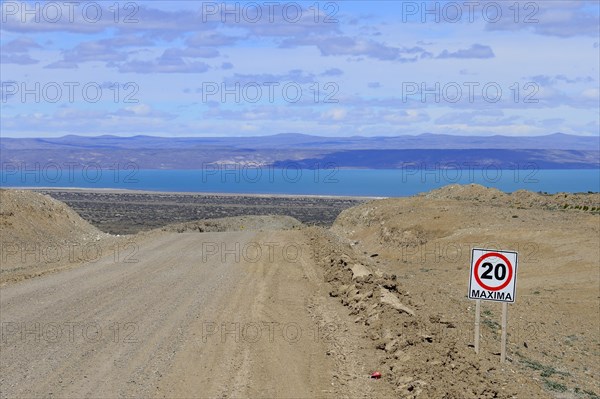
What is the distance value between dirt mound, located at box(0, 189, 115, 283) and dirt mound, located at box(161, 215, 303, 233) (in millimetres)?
4641

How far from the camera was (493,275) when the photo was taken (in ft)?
41.3

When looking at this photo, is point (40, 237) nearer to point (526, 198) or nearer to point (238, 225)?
point (238, 225)

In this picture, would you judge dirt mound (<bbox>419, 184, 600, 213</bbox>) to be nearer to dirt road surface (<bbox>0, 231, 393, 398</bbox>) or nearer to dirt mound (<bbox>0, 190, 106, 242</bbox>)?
dirt road surface (<bbox>0, 231, 393, 398</bbox>)

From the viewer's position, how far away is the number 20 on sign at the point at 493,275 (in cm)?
1244

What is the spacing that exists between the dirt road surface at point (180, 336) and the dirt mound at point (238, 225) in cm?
Result: 1812

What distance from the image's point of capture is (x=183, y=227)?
42750mm

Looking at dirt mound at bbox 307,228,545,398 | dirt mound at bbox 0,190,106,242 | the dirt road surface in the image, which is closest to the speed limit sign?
dirt mound at bbox 307,228,545,398

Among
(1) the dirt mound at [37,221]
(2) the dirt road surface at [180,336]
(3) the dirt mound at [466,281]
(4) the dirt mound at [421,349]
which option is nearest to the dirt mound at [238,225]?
(3) the dirt mound at [466,281]

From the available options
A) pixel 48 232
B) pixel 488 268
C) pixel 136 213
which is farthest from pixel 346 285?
pixel 136 213

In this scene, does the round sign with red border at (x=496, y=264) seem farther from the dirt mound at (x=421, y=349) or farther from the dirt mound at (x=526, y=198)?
the dirt mound at (x=526, y=198)

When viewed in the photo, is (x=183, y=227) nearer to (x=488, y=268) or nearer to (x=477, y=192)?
(x=477, y=192)

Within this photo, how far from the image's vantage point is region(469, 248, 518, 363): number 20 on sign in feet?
40.8

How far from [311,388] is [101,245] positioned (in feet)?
74.8

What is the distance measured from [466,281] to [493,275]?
13732 millimetres
